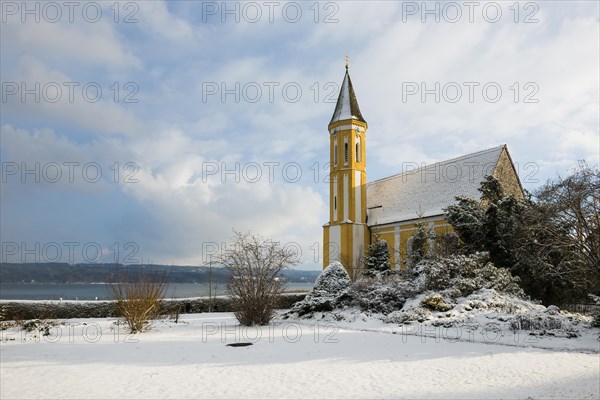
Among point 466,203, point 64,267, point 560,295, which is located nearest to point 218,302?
point 466,203

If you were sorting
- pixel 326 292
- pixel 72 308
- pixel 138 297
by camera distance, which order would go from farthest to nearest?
pixel 72 308 < pixel 326 292 < pixel 138 297

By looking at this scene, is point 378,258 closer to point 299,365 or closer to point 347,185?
point 347,185

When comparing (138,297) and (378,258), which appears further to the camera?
(378,258)

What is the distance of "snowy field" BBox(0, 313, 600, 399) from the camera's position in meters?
8.38

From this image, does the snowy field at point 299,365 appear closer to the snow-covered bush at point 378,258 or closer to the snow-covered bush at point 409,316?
the snow-covered bush at point 409,316

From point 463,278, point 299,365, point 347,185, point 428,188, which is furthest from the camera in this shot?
point 347,185

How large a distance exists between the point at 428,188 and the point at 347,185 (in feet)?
23.6

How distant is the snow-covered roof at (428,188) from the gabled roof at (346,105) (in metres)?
6.90

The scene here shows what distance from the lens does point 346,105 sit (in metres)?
44.4

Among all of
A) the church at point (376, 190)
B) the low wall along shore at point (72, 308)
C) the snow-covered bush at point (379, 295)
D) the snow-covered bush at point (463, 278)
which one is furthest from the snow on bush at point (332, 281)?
the church at point (376, 190)

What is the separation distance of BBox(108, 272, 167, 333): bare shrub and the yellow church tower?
1005 inches

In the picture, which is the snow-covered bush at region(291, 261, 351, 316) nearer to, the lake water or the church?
the lake water

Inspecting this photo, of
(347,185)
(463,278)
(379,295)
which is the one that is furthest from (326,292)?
(347,185)

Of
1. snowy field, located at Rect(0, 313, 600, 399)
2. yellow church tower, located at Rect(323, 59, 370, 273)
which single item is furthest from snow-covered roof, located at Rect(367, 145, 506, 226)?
snowy field, located at Rect(0, 313, 600, 399)
